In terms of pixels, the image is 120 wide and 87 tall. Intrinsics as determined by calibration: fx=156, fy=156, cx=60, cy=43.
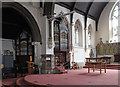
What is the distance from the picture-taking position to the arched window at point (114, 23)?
53.2 feet

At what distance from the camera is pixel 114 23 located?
1655 cm

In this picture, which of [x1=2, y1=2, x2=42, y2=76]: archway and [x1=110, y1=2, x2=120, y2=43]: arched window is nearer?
[x1=2, y1=2, x2=42, y2=76]: archway

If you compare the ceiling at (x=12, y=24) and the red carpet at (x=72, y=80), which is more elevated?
the ceiling at (x=12, y=24)

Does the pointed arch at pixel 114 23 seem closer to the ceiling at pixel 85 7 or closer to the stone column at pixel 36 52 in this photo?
the ceiling at pixel 85 7

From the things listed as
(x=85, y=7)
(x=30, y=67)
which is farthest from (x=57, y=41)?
(x=85, y=7)

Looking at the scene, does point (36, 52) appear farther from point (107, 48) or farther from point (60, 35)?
point (107, 48)

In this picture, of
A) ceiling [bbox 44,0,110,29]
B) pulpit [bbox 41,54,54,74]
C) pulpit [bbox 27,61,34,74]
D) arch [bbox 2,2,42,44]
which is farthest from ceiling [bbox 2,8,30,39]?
pulpit [bbox 41,54,54,74]

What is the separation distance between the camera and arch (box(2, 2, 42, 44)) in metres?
9.19

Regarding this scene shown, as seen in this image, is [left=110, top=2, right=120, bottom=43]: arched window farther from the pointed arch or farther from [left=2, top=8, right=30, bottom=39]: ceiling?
[left=2, top=8, right=30, bottom=39]: ceiling

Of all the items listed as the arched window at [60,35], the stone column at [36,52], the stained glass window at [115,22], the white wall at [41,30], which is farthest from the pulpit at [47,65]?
the stained glass window at [115,22]

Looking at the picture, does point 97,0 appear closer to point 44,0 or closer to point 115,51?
point 115,51

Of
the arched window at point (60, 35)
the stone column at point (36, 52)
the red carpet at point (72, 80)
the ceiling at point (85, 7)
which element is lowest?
the red carpet at point (72, 80)

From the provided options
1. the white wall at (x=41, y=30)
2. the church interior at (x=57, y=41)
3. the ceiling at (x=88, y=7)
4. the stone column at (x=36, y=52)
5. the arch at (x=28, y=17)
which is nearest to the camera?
the church interior at (x=57, y=41)

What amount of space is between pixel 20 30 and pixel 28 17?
111 inches
